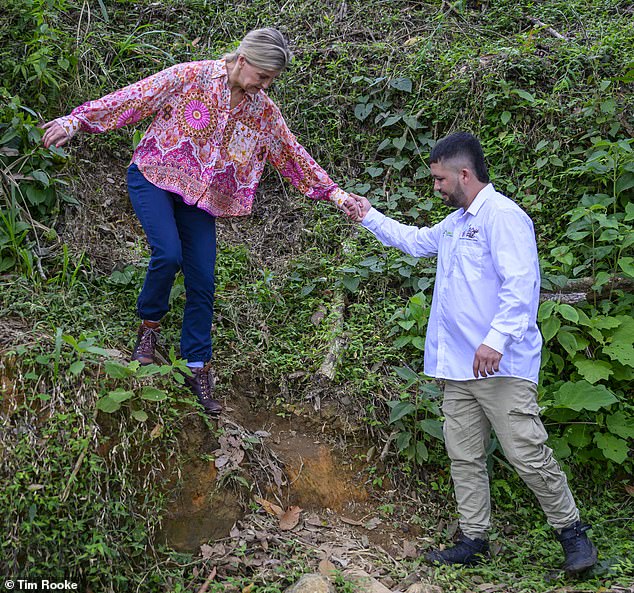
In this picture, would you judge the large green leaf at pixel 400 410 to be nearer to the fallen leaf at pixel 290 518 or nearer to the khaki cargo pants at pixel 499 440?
the khaki cargo pants at pixel 499 440

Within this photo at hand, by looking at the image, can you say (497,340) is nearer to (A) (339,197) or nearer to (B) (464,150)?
(B) (464,150)

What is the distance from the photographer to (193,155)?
3.52m

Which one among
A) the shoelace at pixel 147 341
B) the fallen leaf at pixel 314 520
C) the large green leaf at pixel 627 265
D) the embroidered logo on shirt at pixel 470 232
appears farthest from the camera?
the large green leaf at pixel 627 265

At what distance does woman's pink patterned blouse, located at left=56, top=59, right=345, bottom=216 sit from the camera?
3.40m

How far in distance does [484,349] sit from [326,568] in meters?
1.45

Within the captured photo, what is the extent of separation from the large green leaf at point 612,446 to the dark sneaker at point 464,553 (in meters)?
1.15

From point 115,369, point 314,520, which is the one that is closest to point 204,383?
point 115,369

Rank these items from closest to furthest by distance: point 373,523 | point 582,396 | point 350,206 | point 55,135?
point 55,135, point 373,523, point 582,396, point 350,206

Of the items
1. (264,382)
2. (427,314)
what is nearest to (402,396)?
(427,314)

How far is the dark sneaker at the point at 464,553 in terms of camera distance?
357cm

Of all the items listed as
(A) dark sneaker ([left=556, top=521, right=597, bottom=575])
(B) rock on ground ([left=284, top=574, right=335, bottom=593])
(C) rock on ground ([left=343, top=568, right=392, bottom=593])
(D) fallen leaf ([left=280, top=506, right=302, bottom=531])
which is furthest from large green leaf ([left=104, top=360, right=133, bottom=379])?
(A) dark sneaker ([left=556, top=521, right=597, bottom=575])

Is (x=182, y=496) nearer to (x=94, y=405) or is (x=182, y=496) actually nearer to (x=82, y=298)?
(x=94, y=405)

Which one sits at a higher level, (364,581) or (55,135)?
(55,135)

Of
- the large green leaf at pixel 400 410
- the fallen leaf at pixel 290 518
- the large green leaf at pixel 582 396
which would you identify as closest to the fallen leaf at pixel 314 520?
the fallen leaf at pixel 290 518
